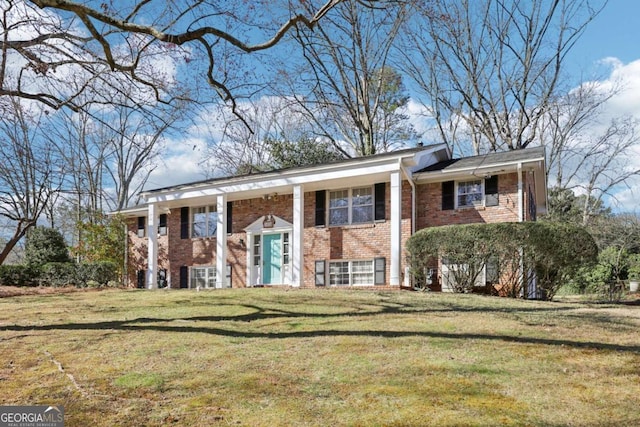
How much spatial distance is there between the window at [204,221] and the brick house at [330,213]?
0.04m

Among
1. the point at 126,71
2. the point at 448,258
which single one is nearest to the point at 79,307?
the point at 126,71

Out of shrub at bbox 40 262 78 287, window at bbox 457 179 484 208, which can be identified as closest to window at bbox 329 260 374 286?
window at bbox 457 179 484 208

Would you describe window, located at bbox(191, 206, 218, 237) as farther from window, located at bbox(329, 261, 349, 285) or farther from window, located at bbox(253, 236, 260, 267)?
window, located at bbox(329, 261, 349, 285)

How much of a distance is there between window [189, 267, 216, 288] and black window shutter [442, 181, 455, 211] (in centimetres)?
969

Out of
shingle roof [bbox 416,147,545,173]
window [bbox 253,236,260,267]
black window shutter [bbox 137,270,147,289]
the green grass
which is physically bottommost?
black window shutter [bbox 137,270,147,289]

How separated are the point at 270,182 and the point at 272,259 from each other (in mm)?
3029

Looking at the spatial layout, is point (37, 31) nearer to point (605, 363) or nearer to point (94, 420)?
point (94, 420)

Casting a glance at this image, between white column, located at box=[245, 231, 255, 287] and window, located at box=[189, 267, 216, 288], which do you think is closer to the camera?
white column, located at box=[245, 231, 255, 287]

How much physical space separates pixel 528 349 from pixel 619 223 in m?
27.8

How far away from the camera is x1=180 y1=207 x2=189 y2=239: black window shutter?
21.4m

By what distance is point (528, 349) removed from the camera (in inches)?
254

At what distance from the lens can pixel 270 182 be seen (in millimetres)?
17844

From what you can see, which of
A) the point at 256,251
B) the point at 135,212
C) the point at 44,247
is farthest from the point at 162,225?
the point at 44,247

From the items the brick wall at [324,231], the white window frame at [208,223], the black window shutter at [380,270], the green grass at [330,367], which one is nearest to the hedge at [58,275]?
the brick wall at [324,231]
